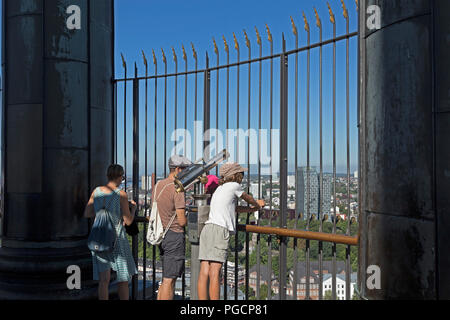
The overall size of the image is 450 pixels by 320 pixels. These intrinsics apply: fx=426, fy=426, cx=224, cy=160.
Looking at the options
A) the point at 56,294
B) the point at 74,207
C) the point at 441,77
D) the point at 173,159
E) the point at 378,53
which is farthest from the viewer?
the point at 74,207

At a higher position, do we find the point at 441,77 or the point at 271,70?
the point at 271,70

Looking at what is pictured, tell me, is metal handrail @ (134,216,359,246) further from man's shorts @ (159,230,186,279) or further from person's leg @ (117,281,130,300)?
person's leg @ (117,281,130,300)

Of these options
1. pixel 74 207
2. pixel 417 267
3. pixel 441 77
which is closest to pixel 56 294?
pixel 74 207

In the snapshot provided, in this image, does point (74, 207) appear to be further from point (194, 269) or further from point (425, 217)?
point (425, 217)

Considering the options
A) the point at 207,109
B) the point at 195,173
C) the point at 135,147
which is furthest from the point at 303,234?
the point at 135,147

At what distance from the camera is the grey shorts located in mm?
3969

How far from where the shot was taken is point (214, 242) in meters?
3.98

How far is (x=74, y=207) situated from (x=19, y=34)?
7.19 feet

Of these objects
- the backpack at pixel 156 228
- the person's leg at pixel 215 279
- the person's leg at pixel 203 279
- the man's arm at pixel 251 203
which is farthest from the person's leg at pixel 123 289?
the man's arm at pixel 251 203

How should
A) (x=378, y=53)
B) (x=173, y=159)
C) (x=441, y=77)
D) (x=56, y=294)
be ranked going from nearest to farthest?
(x=441, y=77)
(x=378, y=53)
(x=173, y=159)
(x=56, y=294)

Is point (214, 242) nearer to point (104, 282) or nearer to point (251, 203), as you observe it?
point (251, 203)

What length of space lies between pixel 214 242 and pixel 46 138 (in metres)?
2.50

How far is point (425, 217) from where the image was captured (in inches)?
98.2
